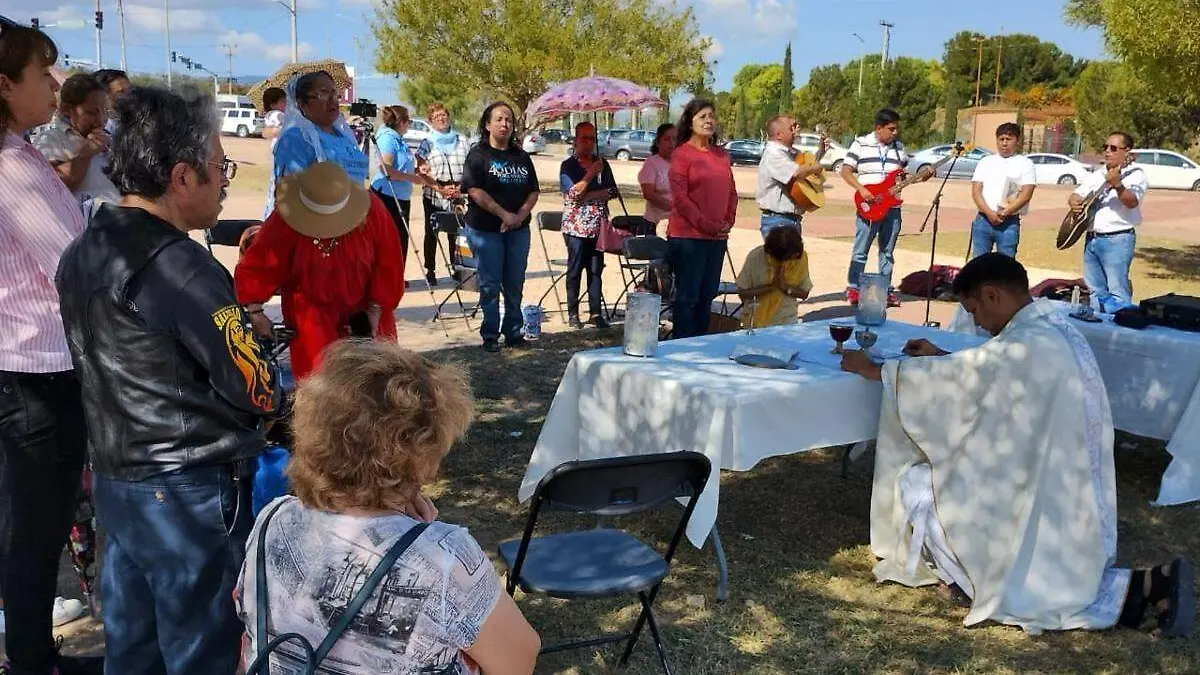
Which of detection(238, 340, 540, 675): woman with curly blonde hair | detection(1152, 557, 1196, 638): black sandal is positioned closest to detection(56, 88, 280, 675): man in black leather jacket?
detection(238, 340, 540, 675): woman with curly blonde hair

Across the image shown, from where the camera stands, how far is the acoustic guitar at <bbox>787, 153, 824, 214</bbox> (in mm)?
8508

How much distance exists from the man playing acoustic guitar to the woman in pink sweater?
1.41m

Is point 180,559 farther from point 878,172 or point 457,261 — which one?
point 878,172

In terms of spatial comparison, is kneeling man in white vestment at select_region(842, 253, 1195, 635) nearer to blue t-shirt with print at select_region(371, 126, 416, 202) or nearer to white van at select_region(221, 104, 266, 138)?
blue t-shirt with print at select_region(371, 126, 416, 202)

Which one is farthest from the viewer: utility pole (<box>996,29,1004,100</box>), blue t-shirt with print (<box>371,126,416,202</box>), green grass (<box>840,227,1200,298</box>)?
utility pole (<box>996,29,1004,100</box>)

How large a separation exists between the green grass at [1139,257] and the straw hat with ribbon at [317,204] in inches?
381

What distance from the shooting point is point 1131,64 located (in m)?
Result: 12.3

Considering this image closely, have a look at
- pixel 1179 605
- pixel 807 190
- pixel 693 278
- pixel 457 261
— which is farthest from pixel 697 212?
pixel 1179 605

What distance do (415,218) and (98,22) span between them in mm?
29378

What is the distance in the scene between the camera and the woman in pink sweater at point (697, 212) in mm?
6918

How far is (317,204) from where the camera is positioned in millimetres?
3949

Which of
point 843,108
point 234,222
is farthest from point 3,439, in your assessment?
point 843,108

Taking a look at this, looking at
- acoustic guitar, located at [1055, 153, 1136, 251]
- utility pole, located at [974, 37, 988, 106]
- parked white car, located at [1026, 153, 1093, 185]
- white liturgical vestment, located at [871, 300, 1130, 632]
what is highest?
utility pole, located at [974, 37, 988, 106]

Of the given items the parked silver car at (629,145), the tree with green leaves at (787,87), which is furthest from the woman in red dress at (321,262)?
the tree with green leaves at (787,87)
